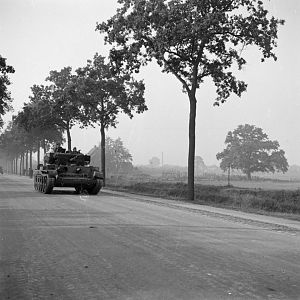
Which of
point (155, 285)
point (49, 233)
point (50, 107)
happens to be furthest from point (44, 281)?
point (50, 107)

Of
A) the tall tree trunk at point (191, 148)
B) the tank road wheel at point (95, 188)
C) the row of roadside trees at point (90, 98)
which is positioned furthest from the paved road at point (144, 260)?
the row of roadside trees at point (90, 98)

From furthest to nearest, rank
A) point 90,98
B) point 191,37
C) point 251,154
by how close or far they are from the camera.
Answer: point 251,154 < point 90,98 < point 191,37

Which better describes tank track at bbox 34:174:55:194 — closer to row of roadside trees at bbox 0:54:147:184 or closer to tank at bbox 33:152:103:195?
tank at bbox 33:152:103:195

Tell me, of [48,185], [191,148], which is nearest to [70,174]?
[48,185]

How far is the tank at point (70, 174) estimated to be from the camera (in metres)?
23.2

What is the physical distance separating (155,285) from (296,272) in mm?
2157

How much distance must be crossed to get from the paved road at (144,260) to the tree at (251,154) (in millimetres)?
80316

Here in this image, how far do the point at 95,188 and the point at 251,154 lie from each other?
71.9 meters

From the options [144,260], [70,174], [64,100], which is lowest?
[144,260]

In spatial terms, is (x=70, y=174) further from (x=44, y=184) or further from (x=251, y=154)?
(x=251, y=154)

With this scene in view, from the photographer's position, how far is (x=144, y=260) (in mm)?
6430

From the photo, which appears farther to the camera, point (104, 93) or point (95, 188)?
point (104, 93)

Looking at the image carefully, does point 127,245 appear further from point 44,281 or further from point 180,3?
point 180,3

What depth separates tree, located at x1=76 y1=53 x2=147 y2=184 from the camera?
34.5m
